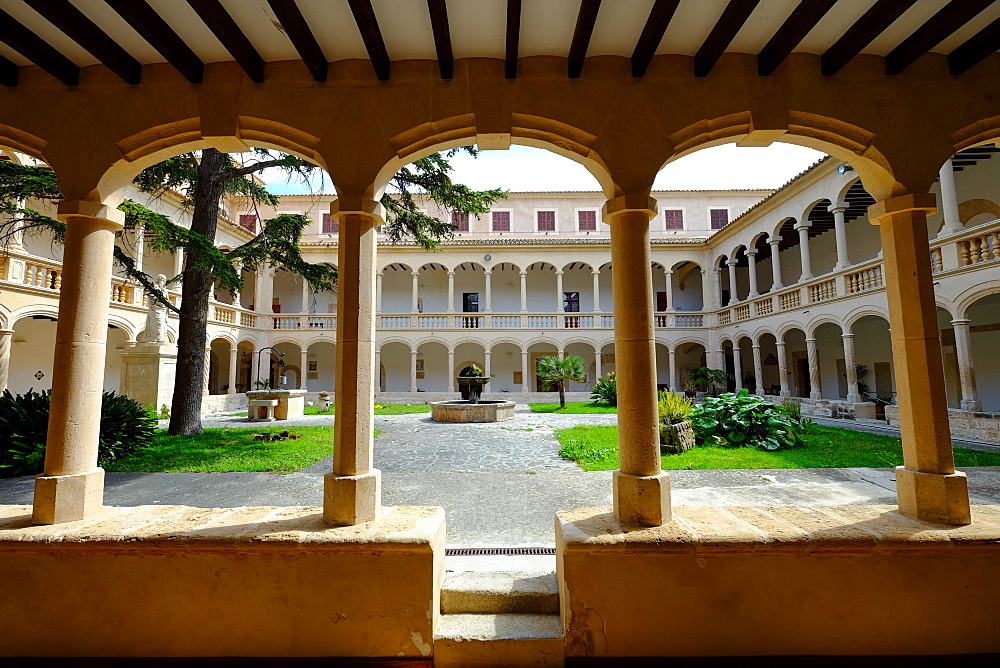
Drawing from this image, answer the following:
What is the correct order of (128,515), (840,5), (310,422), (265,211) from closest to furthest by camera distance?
1. (840,5)
2. (128,515)
3. (310,422)
4. (265,211)

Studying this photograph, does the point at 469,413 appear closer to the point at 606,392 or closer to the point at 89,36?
the point at 606,392

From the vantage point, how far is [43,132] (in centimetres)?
319

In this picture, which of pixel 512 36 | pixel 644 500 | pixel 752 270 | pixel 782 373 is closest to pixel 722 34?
pixel 512 36

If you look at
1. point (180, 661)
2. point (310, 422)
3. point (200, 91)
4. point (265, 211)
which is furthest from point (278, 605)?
point (265, 211)

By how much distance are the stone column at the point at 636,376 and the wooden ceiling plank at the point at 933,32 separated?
1789mm

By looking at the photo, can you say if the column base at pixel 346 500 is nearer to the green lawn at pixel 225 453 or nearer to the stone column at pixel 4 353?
the green lawn at pixel 225 453

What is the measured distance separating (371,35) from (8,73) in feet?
8.44

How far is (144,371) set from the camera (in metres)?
12.2

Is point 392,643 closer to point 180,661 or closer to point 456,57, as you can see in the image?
point 180,661

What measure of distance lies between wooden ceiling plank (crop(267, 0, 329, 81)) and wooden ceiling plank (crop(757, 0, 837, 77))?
9.02ft

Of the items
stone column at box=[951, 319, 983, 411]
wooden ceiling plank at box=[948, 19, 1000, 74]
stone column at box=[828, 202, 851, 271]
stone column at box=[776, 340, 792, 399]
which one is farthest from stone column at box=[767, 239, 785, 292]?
wooden ceiling plank at box=[948, 19, 1000, 74]

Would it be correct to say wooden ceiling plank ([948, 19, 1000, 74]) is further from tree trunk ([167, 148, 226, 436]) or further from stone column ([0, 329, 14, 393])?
stone column ([0, 329, 14, 393])

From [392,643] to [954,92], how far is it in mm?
4776

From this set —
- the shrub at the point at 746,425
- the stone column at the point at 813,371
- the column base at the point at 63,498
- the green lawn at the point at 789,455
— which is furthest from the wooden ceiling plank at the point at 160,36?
the stone column at the point at 813,371
